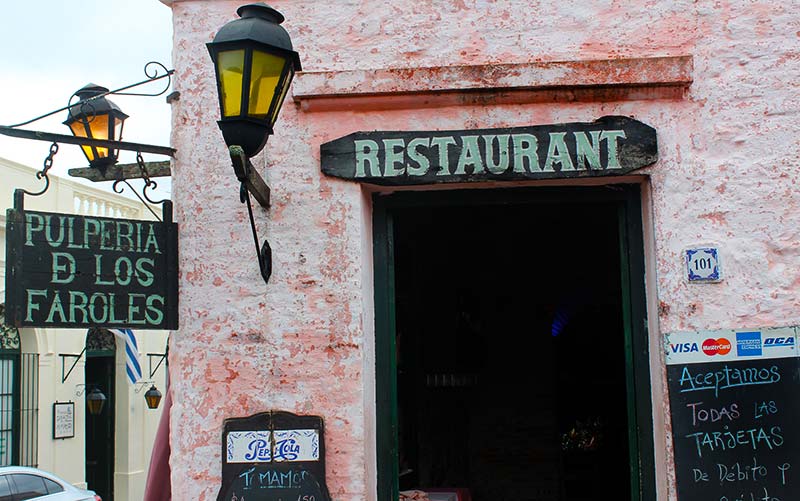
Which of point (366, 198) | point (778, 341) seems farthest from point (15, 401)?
point (778, 341)

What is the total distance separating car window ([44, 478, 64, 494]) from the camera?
12797 millimetres

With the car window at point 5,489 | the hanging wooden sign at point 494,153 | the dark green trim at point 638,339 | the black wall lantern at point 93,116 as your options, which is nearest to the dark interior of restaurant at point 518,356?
the black wall lantern at point 93,116

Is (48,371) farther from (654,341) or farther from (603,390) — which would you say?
(654,341)

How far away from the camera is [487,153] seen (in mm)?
4656

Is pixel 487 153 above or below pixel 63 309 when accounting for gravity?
above

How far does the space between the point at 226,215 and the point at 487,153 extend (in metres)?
1.33

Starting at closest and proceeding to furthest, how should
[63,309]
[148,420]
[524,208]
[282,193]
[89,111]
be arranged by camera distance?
1. [63,309]
2. [282,193]
3. [89,111]
4. [524,208]
5. [148,420]

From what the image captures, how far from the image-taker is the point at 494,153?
Result: 4652mm

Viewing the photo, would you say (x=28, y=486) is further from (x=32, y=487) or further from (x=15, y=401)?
(x=15, y=401)

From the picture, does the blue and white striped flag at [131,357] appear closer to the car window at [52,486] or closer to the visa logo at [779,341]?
the car window at [52,486]

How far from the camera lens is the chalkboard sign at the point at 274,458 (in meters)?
4.51

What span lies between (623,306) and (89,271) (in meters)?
2.62

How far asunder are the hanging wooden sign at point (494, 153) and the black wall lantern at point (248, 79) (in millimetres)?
865

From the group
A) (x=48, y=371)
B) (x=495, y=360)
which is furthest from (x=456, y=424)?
(x=48, y=371)
